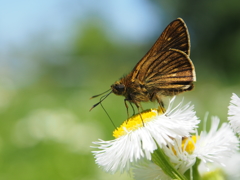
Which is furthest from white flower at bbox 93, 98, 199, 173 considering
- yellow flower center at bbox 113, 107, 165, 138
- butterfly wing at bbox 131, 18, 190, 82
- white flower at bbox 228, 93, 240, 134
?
butterfly wing at bbox 131, 18, 190, 82

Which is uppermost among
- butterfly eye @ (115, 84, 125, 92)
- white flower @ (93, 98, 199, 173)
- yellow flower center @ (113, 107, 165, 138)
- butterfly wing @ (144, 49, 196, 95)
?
butterfly eye @ (115, 84, 125, 92)

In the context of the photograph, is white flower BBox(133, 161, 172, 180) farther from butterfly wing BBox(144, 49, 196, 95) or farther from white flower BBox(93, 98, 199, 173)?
butterfly wing BBox(144, 49, 196, 95)

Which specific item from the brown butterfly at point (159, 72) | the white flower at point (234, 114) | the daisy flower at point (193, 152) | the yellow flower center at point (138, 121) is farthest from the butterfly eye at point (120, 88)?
the white flower at point (234, 114)

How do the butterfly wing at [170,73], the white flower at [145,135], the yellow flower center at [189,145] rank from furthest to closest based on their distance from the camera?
1. the butterfly wing at [170,73]
2. the yellow flower center at [189,145]
3. the white flower at [145,135]

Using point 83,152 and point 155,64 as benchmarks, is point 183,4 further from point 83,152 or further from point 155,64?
point 155,64

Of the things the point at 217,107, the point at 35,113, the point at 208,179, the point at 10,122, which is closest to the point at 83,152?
the point at 35,113

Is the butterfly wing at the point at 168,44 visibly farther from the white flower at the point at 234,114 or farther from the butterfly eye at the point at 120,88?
the white flower at the point at 234,114

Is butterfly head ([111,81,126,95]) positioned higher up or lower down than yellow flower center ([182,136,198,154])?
higher up
